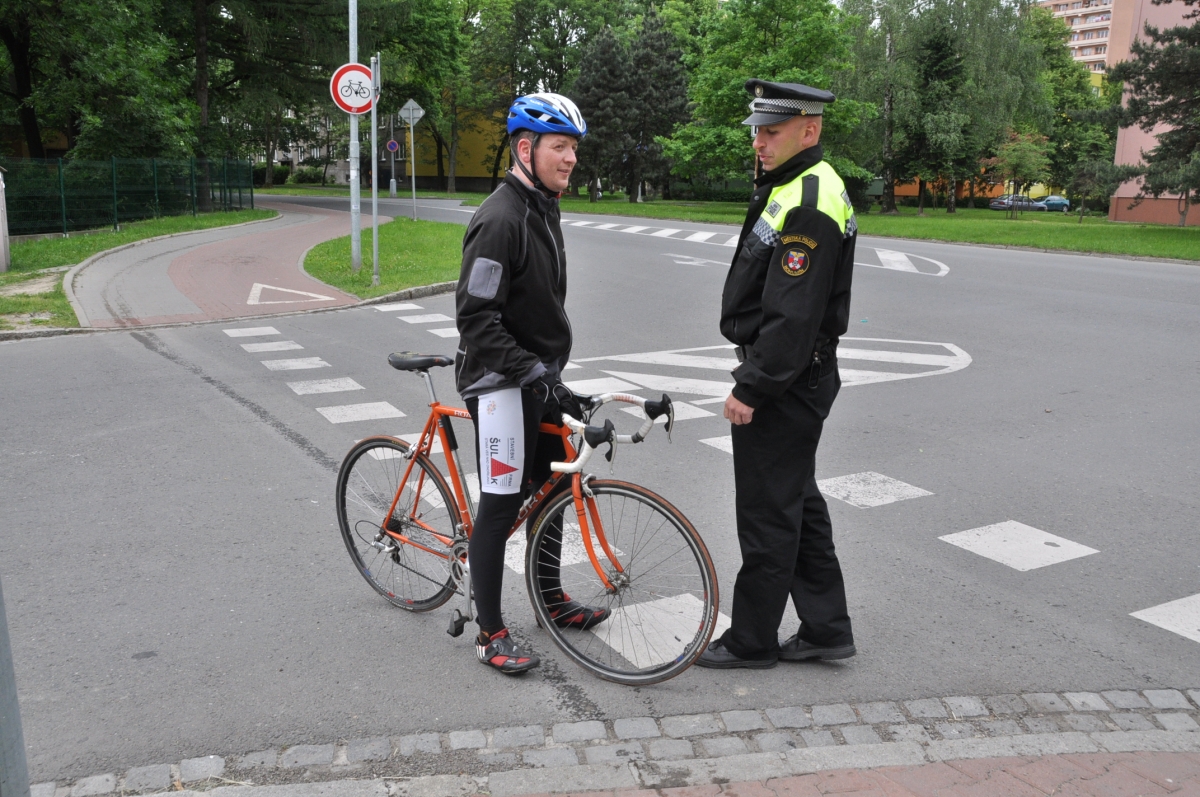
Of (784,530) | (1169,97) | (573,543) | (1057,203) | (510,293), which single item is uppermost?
(1169,97)

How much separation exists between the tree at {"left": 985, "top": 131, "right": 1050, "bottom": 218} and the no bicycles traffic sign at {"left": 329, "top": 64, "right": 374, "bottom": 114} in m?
41.0

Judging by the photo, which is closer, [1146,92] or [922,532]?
[922,532]

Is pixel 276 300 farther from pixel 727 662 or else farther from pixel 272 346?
pixel 727 662

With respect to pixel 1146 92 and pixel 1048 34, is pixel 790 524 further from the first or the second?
pixel 1048 34

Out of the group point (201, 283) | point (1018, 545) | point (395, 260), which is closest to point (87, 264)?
point (201, 283)

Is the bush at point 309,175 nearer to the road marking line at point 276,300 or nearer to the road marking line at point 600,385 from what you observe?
the road marking line at point 276,300

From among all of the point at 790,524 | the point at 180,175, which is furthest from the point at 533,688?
the point at 180,175

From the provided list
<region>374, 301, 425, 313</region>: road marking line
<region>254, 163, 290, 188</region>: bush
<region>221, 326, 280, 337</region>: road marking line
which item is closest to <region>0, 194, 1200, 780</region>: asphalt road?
<region>221, 326, 280, 337</region>: road marking line

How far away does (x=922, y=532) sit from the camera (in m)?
5.31

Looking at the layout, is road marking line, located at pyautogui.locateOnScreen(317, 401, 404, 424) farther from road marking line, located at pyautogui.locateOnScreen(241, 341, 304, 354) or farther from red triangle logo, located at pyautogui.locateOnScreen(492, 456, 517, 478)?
red triangle logo, located at pyautogui.locateOnScreen(492, 456, 517, 478)

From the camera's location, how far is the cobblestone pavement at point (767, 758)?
3.05 metres

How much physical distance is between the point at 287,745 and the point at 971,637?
263 cm

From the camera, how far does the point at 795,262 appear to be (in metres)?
3.37

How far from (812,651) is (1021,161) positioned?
51.7 meters
